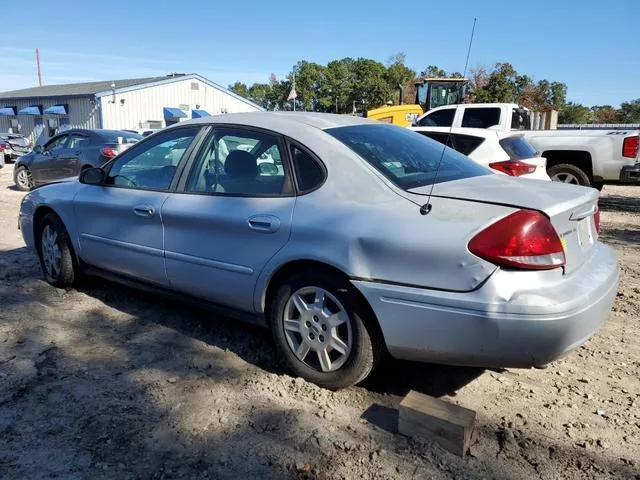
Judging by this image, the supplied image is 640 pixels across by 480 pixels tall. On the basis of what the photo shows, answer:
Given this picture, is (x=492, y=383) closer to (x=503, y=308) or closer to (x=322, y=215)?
(x=503, y=308)

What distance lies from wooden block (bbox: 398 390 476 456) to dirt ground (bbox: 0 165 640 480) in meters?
0.05

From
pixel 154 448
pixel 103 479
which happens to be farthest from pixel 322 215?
pixel 103 479

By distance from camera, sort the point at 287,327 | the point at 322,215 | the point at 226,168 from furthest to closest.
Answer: the point at 226,168 → the point at 287,327 → the point at 322,215

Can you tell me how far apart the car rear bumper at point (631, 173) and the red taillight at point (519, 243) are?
820cm

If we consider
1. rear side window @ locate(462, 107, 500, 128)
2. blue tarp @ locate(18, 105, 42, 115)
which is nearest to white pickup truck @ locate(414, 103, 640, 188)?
rear side window @ locate(462, 107, 500, 128)

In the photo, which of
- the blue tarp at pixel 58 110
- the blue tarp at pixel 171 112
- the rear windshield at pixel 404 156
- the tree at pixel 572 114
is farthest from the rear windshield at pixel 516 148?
the tree at pixel 572 114

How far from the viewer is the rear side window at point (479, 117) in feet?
41.0

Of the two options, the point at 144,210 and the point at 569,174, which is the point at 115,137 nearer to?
the point at 144,210

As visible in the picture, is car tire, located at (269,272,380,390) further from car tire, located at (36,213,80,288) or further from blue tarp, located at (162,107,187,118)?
blue tarp, located at (162,107,187,118)

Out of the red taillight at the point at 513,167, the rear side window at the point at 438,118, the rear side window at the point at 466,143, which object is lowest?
the red taillight at the point at 513,167

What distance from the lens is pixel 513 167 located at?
23.9ft

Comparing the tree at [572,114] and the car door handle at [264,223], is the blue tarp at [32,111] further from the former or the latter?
the tree at [572,114]

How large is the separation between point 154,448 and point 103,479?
28 centimetres

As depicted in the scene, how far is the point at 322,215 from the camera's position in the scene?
121 inches
